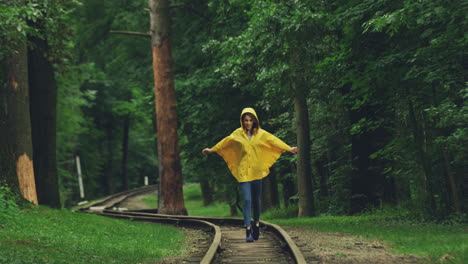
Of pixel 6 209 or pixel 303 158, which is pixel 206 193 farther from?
pixel 6 209

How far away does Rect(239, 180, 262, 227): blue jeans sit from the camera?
10.5 meters

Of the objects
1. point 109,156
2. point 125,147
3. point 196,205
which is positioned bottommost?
point 196,205

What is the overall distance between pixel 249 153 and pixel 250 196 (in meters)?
0.75

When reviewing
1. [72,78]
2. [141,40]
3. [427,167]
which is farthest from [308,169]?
[72,78]

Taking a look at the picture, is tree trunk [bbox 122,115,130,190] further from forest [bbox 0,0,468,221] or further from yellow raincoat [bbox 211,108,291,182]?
yellow raincoat [bbox 211,108,291,182]

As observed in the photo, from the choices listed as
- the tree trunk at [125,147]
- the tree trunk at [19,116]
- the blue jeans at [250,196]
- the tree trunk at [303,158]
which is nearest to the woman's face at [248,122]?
the blue jeans at [250,196]

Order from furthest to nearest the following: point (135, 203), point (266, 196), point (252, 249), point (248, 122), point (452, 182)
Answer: point (135, 203), point (266, 196), point (452, 182), point (248, 122), point (252, 249)

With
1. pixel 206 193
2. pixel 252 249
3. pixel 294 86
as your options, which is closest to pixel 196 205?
pixel 206 193

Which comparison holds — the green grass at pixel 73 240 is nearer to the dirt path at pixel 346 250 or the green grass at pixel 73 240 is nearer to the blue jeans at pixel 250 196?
the blue jeans at pixel 250 196

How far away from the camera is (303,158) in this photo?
730 inches

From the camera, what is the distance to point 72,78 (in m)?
33.3

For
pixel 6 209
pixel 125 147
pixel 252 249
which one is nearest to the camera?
pixel 252 249

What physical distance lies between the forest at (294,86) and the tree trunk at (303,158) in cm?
4

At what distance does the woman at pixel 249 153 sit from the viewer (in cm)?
1048
